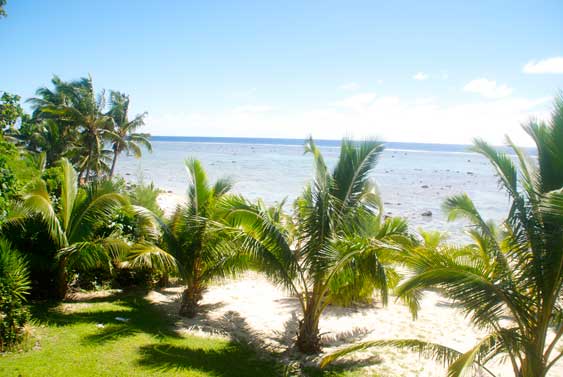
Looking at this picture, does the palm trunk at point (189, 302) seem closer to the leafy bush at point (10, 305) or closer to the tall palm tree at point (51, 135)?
the leafy bush at point (10, 305)

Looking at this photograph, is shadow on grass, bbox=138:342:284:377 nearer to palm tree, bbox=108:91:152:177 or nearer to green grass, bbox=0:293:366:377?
green grass, bbox=0:293:366:377

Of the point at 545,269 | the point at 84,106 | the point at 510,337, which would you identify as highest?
the point at 84,106

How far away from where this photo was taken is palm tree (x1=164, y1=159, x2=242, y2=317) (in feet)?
27.1

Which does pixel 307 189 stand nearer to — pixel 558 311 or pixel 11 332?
pixel 558 311

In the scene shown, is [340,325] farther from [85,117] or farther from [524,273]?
[85,117]

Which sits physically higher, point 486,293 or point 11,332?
point 486,293

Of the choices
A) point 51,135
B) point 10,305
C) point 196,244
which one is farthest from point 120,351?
point 51,135

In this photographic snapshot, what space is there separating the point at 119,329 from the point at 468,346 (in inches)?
285

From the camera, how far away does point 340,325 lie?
9.13m

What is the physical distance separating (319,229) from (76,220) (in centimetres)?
558

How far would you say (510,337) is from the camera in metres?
4.59

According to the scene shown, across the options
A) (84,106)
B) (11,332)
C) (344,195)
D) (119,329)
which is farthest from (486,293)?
(84,106)

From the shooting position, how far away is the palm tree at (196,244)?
8266 mm

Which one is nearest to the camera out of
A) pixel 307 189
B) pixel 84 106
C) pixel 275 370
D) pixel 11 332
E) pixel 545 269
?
pixel 545 269
